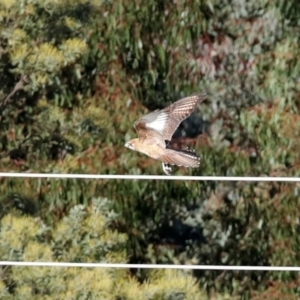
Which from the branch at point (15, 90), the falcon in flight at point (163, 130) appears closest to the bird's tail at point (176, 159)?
the falcon in flight at point (163, 130)

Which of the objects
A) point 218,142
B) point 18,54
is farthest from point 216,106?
point 18,54

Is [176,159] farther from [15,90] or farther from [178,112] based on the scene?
[15,90]

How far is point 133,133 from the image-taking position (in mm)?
2520

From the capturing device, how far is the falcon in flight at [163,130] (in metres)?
1.41

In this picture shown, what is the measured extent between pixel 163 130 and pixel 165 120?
19 mm

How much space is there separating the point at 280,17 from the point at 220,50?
18cm

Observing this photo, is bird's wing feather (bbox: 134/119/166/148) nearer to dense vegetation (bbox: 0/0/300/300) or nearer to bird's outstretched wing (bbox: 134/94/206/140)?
bird's outstretched wing (bbox: 134/94/206/140)

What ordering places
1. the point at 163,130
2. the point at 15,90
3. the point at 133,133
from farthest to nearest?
the point at 15,90 → the point at 133,133 → the point at 163,130

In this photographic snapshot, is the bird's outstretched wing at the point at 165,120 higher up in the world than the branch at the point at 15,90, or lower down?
higher up

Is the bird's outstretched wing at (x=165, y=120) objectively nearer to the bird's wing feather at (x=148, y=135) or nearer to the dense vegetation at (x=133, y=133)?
the bird's wing feather at (x=148, y=135)

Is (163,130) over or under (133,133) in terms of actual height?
over

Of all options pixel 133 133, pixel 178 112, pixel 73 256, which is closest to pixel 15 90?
pixel 133 133

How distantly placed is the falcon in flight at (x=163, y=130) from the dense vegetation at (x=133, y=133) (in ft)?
3.37

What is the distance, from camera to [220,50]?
2596 millimetres
